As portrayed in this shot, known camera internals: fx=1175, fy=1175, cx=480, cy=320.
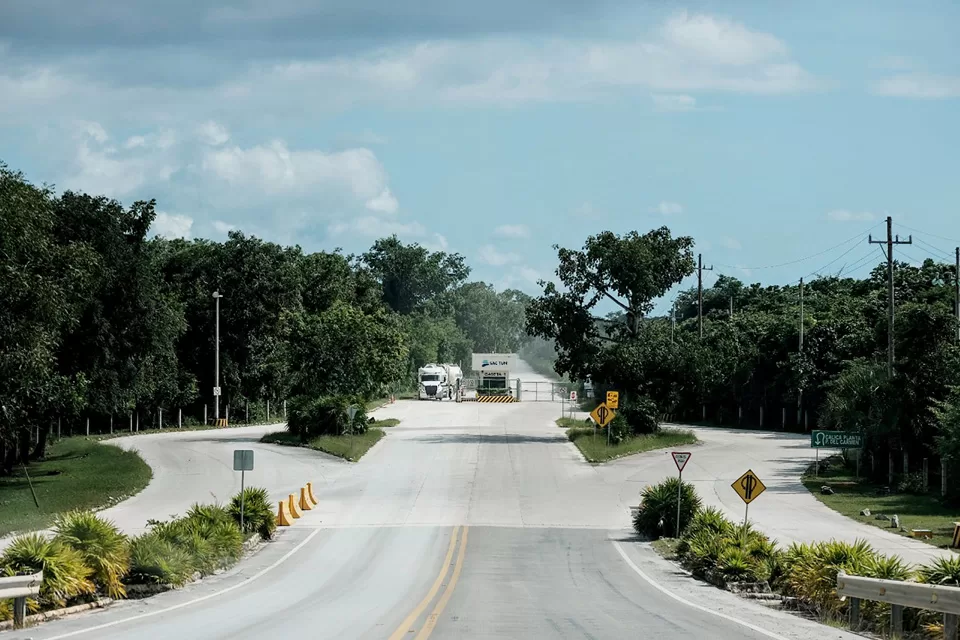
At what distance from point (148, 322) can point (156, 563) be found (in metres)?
37.2

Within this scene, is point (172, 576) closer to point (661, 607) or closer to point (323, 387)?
point (661, 607)

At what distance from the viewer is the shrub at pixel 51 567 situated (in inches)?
720

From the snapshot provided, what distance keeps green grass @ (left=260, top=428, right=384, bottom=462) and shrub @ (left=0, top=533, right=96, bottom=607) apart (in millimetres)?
37721

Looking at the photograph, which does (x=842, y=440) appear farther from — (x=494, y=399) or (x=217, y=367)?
(x=494, y=399)

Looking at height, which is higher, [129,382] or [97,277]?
[97,277]

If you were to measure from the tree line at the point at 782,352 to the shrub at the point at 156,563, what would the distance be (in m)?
25.6

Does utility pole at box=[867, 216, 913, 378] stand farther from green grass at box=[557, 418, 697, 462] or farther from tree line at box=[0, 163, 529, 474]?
tree line at box=[0, 163, 529, 474]

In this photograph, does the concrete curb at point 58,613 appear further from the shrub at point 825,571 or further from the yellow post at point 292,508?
the yellow post at point 292,508

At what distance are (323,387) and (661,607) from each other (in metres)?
54.0

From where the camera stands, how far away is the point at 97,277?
51.0 metres

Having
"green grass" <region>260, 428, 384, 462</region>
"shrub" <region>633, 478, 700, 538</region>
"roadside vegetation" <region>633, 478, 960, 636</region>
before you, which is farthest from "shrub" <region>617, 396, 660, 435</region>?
"roadside vegetation" <region>633, 478, 960, 636</region>

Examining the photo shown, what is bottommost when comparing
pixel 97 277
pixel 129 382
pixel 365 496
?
pixel 365 496

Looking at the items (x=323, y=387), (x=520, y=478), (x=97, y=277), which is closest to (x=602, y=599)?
(x=520, y=478)

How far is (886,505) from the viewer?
4134cm
